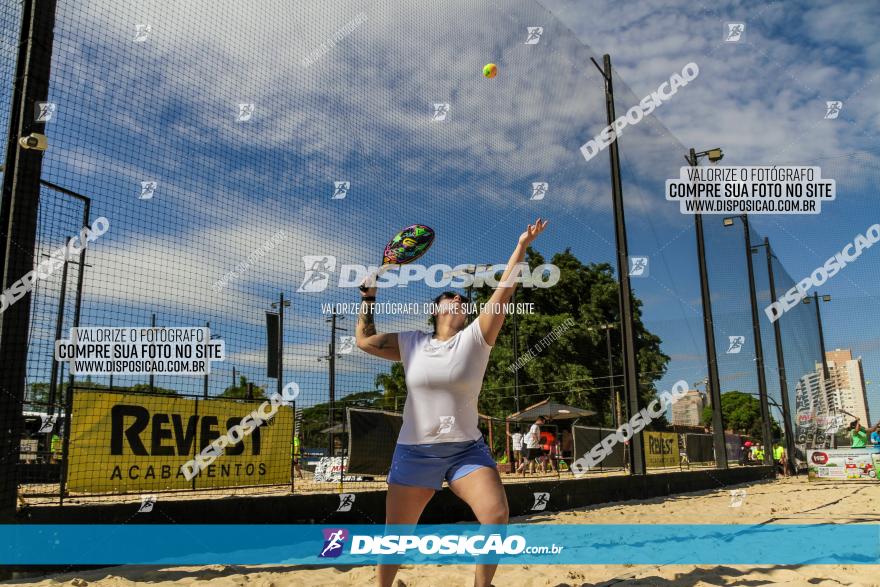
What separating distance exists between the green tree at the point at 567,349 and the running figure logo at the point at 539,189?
54.6 feet

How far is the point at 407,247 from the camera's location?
138 inches

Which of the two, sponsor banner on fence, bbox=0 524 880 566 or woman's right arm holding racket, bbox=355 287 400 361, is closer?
woman's right arm holding racket, bbox=355 287 400 361

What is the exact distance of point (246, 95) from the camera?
21.1 feet

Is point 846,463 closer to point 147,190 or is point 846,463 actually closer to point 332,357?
point 332,357

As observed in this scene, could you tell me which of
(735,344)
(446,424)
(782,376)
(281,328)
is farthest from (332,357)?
(782,376)

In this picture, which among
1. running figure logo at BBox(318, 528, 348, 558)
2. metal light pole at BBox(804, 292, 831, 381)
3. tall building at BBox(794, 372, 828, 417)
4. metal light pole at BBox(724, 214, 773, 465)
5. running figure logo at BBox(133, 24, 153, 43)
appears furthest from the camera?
metal light pole at BBox(804, 292, 831, 381)

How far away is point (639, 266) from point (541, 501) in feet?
22.3

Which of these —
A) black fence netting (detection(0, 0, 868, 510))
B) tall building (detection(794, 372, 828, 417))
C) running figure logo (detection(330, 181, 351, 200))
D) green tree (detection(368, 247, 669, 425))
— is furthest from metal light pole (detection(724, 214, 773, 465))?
running figure logo (detection(330, 181, 351, 200))

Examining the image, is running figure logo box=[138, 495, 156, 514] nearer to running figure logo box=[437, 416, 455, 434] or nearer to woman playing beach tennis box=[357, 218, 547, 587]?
woman playing beach tennis box=[357, 218, 547, 587]

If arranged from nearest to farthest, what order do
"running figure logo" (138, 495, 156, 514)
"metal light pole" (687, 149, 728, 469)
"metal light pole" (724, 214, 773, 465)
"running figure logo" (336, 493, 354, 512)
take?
"running figure logo" (138, 495, 156, 514)
"running figure logo" (336, 493, 354, 512)
"metal light pole" (687, 149, 728, 469)
"metal light pole" (724, 214, 773, 465)

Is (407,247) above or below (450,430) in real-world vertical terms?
above

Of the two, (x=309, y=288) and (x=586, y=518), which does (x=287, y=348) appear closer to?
Answer: (x=309, y=288)

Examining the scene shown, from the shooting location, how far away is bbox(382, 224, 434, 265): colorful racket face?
3465mm

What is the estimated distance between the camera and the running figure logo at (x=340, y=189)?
22.8ft
